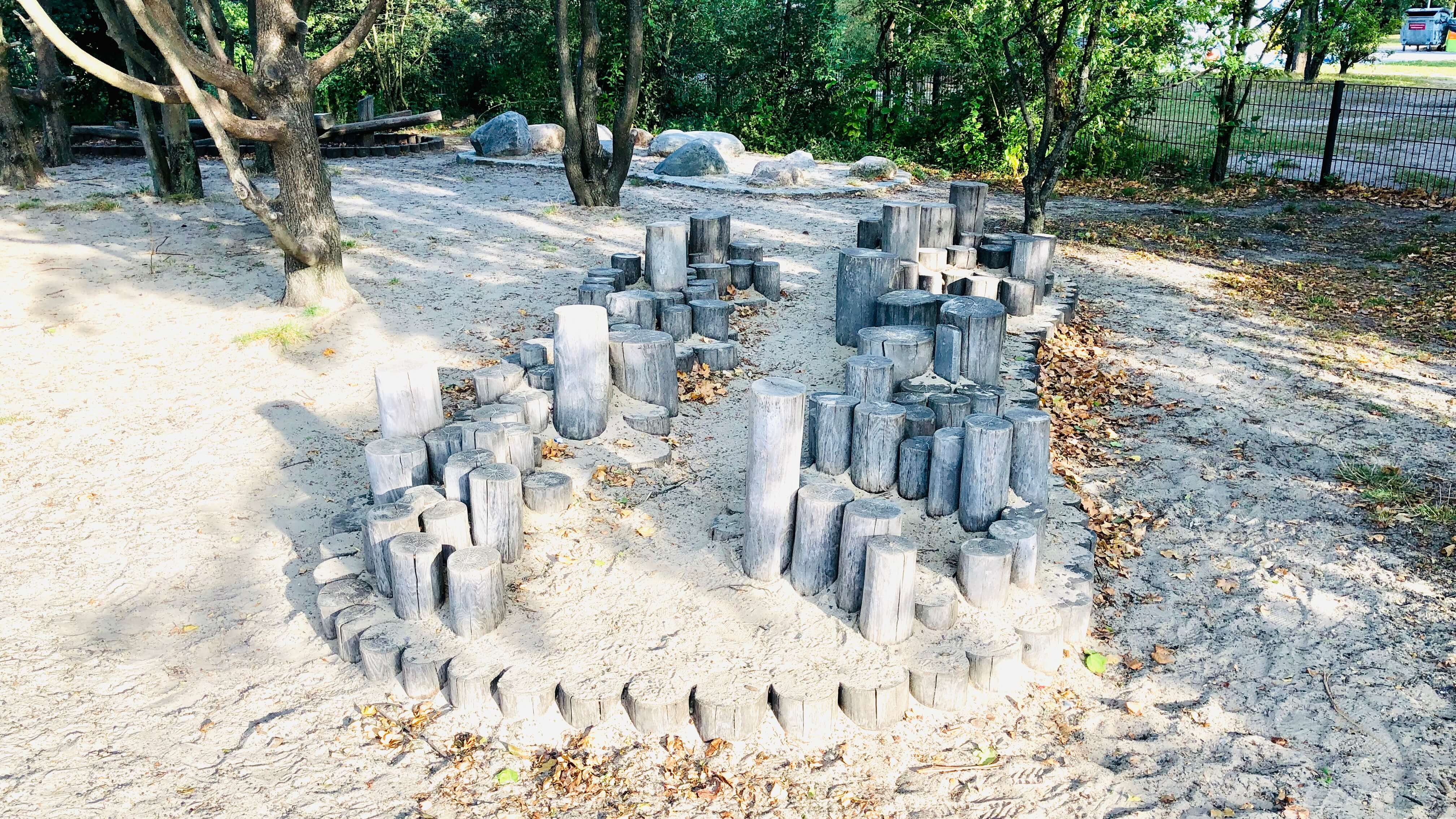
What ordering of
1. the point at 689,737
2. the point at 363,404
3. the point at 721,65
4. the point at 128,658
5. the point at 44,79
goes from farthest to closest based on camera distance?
1. the point at 721,65
2. the point at 44,79
3. the point at 363,404
4. the point at 128,658
5. the point at 689,737

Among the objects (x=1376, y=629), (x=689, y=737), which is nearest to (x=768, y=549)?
(x=689, y=737)

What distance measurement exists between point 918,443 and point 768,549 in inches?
33.0

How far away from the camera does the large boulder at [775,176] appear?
12383 mm

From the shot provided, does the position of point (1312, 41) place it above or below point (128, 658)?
above

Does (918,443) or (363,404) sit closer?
(918,443)

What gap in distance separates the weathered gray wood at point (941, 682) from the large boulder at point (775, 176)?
922cm

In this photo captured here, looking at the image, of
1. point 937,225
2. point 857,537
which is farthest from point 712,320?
point 857,537

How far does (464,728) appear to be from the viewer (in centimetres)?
357

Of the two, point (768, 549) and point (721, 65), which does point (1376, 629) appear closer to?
point (768, 549)

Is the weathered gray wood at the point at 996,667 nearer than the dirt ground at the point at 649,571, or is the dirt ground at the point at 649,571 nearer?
the dirt ground at the point at 649,571

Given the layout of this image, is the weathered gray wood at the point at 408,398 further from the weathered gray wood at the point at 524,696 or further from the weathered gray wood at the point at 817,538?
the weathered gray wood at the point at 817,538

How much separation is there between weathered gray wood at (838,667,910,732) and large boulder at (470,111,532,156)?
12.1 metres

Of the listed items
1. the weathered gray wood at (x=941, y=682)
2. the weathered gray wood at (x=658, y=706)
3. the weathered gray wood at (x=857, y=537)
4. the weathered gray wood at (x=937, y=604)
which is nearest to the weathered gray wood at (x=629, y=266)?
the weathered gray wood at (x=857, y=537)

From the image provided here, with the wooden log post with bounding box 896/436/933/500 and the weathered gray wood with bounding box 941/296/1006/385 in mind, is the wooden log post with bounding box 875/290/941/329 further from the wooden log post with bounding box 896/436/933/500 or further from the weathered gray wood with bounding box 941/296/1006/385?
the wooden log post with bounding box 896/436/933/500
